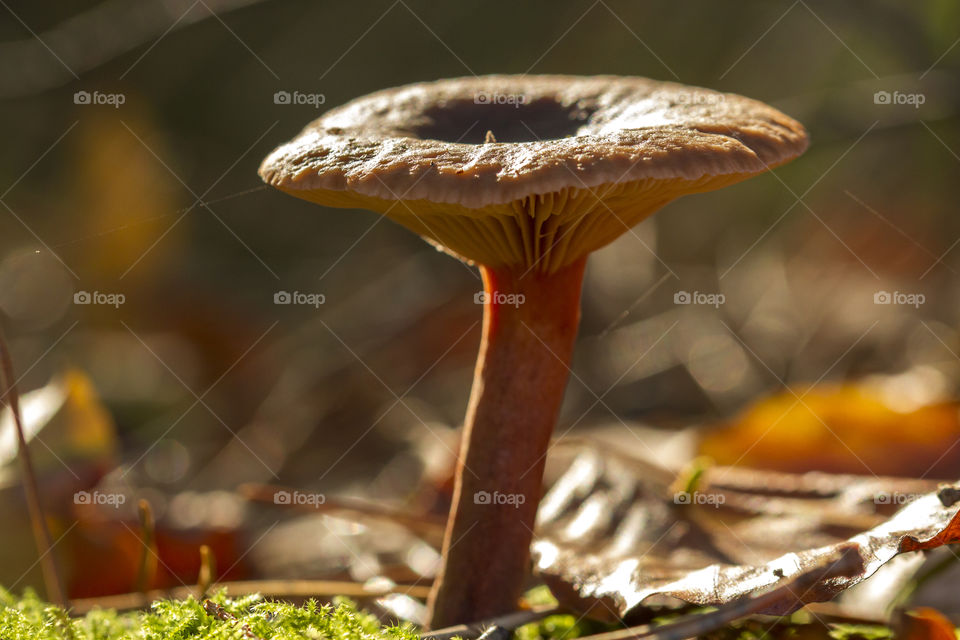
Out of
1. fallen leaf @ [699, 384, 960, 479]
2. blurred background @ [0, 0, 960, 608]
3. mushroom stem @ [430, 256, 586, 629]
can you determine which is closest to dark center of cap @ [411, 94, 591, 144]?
mushroom stem @ [430, 256, 586, 629]

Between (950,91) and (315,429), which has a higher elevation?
(950,91)

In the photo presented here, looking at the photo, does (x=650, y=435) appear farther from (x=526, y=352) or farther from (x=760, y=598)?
(x=760, y=598)

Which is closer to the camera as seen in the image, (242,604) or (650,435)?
(242,604)

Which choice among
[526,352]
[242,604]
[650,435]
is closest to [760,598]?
[526,352]

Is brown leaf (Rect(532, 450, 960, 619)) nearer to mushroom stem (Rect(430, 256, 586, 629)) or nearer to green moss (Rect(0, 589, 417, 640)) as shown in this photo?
mushroom stem (Rect(430, 256, 586, 629))

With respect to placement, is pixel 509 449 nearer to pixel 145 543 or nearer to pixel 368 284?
pixel 145 543

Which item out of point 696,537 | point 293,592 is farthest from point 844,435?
point 293,592
